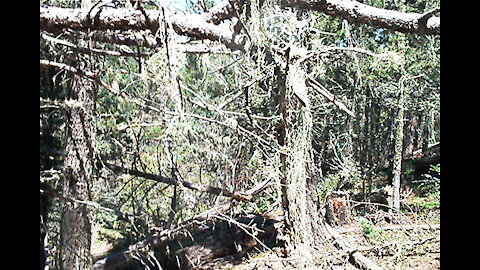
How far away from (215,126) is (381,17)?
0.84m

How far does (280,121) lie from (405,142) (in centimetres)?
280

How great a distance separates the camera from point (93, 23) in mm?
989

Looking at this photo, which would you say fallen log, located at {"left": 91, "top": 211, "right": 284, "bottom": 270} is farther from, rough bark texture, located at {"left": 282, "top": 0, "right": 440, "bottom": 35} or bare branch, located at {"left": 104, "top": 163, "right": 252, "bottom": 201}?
rough bark texture, located at {"left": 282, "top": 0, "right": 440, "bottom": 35}

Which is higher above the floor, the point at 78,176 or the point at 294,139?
the point at 294,139

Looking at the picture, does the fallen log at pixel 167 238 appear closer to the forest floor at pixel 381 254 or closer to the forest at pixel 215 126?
the forest at pixel 215 126

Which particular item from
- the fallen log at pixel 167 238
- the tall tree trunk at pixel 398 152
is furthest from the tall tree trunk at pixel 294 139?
the tall tree trunk at pixel 398 152

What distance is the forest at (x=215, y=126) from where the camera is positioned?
1098mm

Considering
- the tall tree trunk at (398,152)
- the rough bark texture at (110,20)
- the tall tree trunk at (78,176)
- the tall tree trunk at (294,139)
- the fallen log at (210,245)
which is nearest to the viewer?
the rough bark texture at (110,20)

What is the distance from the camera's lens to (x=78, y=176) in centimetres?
156

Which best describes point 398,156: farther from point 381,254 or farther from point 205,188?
point 205,188

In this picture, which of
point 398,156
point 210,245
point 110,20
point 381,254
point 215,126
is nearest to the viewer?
point 110,20

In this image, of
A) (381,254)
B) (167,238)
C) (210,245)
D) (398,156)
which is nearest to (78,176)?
(167,238)
